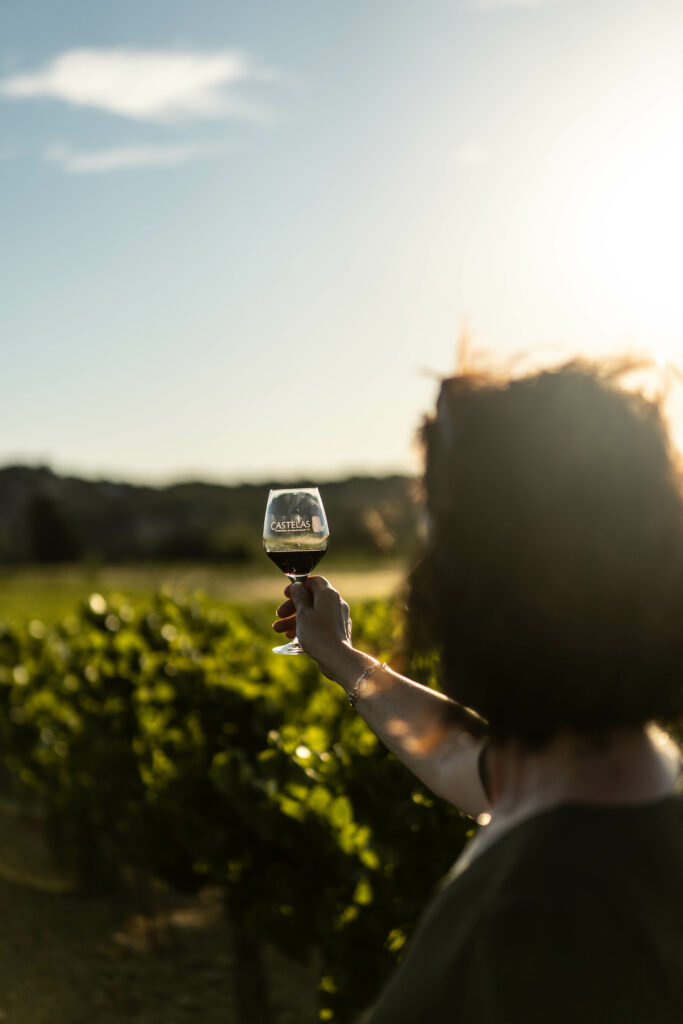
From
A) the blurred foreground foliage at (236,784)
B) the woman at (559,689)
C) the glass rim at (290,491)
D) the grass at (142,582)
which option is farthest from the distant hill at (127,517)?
the woman at (559,689)

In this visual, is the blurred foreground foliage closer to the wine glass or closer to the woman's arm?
the woman's arm

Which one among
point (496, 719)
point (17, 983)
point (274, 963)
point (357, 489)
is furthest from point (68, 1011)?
point (357, 489)

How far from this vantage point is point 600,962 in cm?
127

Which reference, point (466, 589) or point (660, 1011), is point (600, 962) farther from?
point (466, 589)

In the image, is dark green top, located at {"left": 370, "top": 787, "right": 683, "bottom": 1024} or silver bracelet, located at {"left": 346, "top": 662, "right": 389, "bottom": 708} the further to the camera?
silver bracelet, located at {"left": 346, "top": 662, "right": 389, "bottom": 708}

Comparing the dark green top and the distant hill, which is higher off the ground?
the dark green top

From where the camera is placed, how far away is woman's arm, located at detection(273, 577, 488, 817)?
200cm

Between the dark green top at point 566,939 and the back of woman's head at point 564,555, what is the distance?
20cm

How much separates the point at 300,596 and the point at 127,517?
112 feet

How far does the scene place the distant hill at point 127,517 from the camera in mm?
26489

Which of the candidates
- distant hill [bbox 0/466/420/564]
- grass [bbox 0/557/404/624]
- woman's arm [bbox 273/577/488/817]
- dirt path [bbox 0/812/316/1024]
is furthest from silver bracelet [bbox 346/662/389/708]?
distant hill [bbox 0/466/420/564]

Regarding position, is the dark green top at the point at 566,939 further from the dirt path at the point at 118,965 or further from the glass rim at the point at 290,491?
the dirt path at the point at 118,965

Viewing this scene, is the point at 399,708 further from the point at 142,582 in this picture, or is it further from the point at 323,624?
the point at 142,582

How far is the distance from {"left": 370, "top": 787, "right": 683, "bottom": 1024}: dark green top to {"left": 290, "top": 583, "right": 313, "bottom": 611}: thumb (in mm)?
1205
